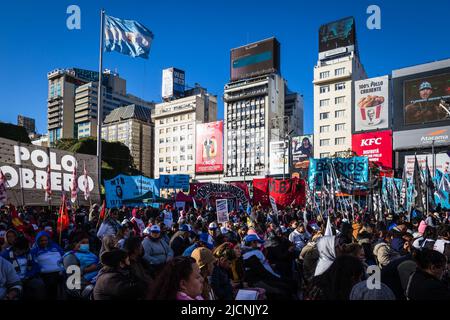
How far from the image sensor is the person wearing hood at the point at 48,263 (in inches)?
249

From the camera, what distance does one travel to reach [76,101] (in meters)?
148

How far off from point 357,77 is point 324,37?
10933 mm

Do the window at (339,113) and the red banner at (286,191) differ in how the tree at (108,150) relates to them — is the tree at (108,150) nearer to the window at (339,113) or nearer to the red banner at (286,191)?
the window at (339,113)

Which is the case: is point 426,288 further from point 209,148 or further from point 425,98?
point 209,148

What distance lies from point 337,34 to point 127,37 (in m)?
65.9

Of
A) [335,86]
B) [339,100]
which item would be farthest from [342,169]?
[335,86]

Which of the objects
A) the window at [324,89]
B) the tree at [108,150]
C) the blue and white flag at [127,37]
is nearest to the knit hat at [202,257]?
the blue and white flag at [127,37]

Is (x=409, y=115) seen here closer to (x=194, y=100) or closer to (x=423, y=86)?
(x=423, y=86)

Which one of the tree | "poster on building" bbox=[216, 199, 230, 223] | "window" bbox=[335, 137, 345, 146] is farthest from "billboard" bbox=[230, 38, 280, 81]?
"poster on building" bbox=[216, 199, 230, 223]

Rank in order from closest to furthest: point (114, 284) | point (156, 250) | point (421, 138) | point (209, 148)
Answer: point (114, 284)
point (156, 250)
point (421, 138)
point (209, 148)

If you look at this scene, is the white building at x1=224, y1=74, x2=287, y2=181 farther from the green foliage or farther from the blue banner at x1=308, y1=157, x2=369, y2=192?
the blue banner at x1=308, y1=157, x2=369, y2=192

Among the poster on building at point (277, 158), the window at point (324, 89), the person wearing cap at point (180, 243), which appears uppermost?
the window at point (324, 89)

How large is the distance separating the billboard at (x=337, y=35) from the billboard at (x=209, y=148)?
28823 mm

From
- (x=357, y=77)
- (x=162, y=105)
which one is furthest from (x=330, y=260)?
(x=162, y=105)
